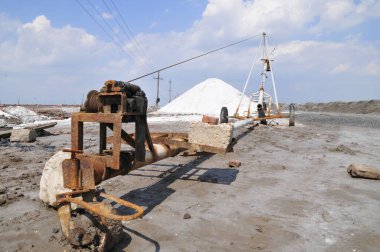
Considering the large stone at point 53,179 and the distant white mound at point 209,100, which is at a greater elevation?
the distant white mound at point 209,100

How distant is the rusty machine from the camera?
10.8ft

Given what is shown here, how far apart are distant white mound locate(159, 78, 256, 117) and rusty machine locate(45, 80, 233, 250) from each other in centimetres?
3309

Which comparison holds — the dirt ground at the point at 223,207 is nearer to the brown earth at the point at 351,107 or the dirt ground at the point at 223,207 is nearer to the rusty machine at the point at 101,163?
the rusty machine at the point at 101,163

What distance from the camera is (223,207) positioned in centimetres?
506

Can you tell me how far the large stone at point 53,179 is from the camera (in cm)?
448

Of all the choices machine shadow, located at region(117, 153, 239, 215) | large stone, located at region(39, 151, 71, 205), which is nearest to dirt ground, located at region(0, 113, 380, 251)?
machine shadow, located at region(117, 153, 239, 215)

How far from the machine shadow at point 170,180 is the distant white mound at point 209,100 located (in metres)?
29.7

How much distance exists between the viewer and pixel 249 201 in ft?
17.7

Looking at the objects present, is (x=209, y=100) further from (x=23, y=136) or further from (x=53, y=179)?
(x=53, y=179)

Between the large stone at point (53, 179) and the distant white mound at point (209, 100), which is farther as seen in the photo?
the distant white mound at point (209, 100)

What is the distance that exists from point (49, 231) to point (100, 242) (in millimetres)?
1029

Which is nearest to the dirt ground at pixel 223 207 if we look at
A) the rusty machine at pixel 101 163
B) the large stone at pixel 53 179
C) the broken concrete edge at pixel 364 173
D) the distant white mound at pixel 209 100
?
the broken concrete edge at pixel 364 173

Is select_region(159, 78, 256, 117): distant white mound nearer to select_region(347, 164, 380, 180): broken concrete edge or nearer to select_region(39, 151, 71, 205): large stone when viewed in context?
select_region(347, 164, 380, 180): broken concrete edge

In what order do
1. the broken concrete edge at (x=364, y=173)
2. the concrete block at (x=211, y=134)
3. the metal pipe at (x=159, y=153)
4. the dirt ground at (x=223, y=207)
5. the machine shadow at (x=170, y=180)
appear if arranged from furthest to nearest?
the broken concrete edge at (x=364, y=173) < the concrete block at (x=211, y=134) < the machine shadow at (x=170, y=180) < the metal pipe at (x=159, y=153) < the dirt ground at (x=223, y=207)
